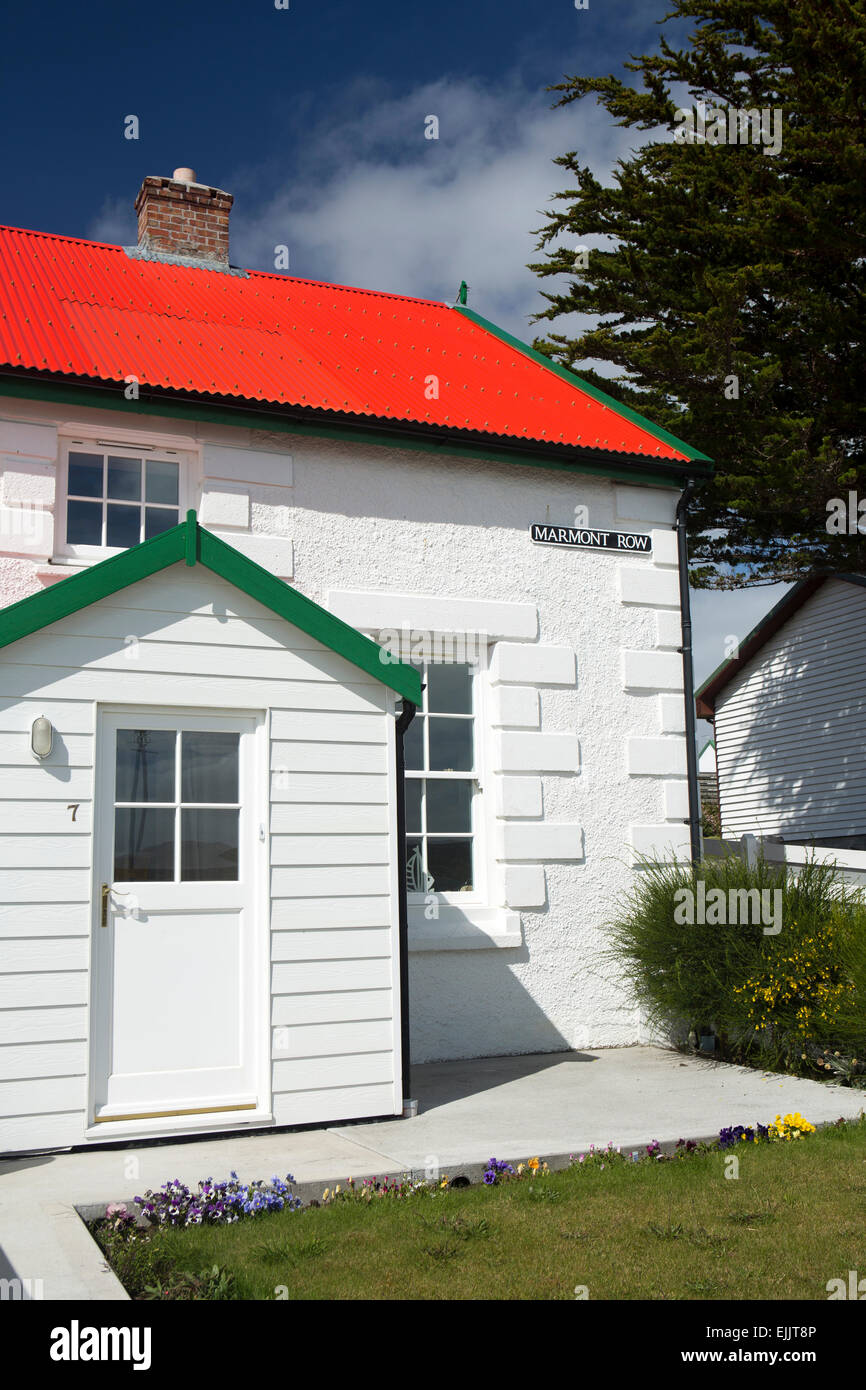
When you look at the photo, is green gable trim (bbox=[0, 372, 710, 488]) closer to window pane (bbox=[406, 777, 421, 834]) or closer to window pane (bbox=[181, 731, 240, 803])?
window pane (bbox=[406, 777, 421, 834])

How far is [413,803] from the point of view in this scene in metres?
9.78

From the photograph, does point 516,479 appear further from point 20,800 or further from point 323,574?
point 20,800

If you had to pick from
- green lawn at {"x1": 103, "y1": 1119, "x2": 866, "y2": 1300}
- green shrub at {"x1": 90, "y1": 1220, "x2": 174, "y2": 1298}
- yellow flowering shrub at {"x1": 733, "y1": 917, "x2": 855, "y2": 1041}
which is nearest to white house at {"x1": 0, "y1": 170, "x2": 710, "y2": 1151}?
green shrub at {"x1": 90, "y1": 1220, "x2": 174, "y2": 1298}

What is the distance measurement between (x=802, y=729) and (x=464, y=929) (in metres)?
13.3

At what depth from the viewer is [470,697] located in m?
10.1

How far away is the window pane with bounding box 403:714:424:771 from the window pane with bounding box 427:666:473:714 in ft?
0.73

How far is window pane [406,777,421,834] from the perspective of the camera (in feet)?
32.0

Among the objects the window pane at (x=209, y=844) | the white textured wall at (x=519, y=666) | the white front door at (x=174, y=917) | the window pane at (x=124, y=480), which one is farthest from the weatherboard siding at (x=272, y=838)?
the window pane at (x=124, y=480)

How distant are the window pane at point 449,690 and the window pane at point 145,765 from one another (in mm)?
3577

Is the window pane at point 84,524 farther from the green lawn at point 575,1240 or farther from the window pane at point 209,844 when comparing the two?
the green lawn at point 575,1240

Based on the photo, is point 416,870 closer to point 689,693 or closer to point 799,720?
point 689,693

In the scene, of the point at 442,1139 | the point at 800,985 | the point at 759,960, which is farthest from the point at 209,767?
the point at 800,985

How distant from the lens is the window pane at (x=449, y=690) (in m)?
10.0
